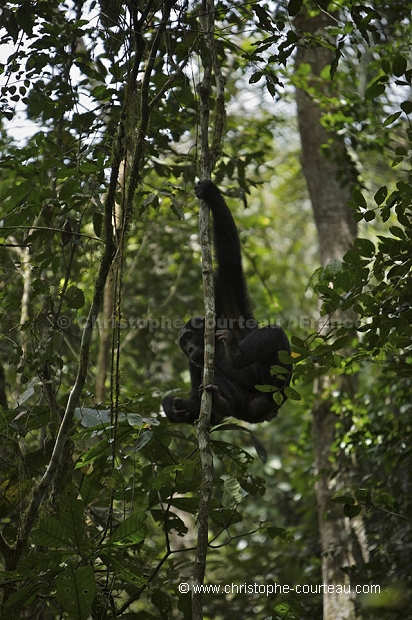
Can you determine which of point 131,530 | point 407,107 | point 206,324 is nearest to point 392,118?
point 407,107

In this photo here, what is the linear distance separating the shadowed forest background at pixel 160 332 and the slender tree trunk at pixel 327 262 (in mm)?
24

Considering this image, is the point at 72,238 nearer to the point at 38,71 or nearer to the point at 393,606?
the point at 38,71

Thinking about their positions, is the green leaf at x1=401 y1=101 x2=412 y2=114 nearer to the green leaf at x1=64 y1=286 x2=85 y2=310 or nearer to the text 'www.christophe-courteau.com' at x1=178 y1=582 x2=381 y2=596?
the green leaf at x1=64 y1=286 x2=85 y2=310

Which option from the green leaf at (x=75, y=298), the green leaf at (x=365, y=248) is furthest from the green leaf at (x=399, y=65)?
the green leaf at (x=75, y=298)

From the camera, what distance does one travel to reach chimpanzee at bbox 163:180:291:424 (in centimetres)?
617

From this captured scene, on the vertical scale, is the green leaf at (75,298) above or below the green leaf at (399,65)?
below

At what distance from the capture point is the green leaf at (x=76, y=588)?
322 cm

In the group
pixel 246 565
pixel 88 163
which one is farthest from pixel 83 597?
pixel 246 565

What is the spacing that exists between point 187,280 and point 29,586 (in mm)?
7572

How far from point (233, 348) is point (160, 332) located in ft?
14.2

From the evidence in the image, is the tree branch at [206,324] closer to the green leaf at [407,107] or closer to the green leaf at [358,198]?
the green leaf at [358,198]

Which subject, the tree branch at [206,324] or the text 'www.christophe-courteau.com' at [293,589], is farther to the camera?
the text 'www.christophe-courteau.com' at [293,589]

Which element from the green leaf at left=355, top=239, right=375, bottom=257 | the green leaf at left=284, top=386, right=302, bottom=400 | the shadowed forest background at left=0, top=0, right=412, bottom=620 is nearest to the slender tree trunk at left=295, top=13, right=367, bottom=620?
the shadowed forest background at left=0, top=0, right=412, bottom=620

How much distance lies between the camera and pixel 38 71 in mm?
5074
